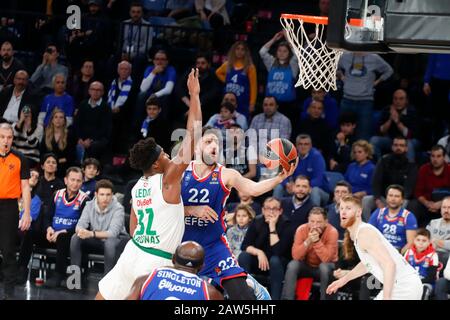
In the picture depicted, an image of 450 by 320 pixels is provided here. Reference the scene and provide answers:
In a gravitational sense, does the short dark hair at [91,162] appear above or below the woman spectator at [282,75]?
below

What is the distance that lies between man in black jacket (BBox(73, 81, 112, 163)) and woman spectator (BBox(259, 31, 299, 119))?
2193 millimetres

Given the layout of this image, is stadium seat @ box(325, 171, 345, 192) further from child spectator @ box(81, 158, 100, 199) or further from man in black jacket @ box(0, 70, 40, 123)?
man in black jacket @ box(0, 70, 40, 123)

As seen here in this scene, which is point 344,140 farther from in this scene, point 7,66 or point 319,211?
point 7,66

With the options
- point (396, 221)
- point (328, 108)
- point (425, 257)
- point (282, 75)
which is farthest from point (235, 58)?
point (425, 257)

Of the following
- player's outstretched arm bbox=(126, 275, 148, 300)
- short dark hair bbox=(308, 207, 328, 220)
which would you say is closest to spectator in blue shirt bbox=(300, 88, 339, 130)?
short dark hair bbox=(308, 207, 328, 220)

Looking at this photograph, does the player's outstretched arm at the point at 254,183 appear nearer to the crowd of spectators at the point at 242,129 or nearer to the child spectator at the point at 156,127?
the crowd of spectators at the point at 242,129

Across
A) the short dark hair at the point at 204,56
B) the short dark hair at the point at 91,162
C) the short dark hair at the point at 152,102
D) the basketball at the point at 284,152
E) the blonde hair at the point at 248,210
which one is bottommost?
the blonde hair at the point at 248,210

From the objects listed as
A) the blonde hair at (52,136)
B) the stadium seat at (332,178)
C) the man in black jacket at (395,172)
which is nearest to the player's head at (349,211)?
the man in black jacket at (395,172)

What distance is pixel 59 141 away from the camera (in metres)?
14.4

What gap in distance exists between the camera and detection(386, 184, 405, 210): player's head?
39.6ft

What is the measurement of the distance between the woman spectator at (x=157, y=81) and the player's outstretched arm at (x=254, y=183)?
5320mm

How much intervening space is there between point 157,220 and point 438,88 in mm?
6778

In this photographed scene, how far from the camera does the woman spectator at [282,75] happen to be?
14.5 m
